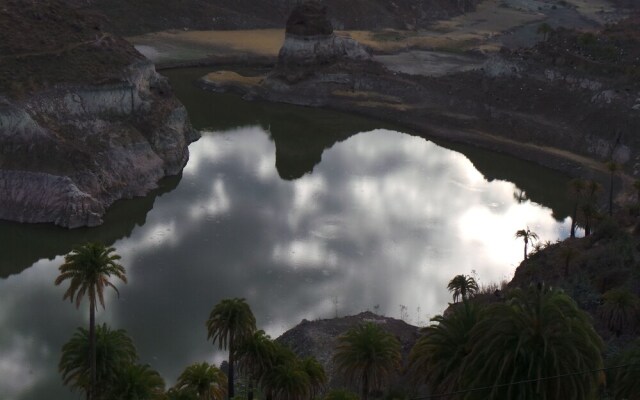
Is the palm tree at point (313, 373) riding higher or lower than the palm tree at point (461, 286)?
lower

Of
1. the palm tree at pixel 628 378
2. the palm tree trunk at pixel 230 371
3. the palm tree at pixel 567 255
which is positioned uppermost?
the palm tree at pixel 567 255

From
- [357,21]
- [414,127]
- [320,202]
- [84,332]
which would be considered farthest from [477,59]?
[84,332]

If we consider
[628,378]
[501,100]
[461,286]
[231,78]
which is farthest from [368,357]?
[231,78]

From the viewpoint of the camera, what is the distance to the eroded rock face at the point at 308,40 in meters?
107

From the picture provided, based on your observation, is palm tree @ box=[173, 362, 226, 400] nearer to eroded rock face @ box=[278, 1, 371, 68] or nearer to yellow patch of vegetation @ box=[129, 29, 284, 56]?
eroded rock face @ box=[278, 1, 371, 68]

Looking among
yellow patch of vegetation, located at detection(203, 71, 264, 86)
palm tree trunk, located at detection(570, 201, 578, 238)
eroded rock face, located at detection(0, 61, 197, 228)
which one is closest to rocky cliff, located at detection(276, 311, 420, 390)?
palm tree trunk, located at detection(570, 201, 578, 238)

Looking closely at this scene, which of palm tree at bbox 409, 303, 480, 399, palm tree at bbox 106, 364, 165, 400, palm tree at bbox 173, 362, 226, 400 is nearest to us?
palm tree at bbox 409, 303, 480, 399

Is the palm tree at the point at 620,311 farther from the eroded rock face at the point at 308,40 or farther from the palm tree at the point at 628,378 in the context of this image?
the eroded rock face at the point at 308,40

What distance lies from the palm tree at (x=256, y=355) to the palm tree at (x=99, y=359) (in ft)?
15.2

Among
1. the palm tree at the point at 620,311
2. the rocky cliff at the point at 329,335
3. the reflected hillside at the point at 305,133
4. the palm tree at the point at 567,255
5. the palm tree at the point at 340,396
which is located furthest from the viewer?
the reflected hillside at the point at 305,133

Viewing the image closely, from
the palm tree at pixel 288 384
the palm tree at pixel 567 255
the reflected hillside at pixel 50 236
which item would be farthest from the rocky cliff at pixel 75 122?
the palm tree at pixel 567 255

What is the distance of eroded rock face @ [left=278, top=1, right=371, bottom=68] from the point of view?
351ft

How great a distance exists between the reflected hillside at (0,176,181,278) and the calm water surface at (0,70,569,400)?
121mm

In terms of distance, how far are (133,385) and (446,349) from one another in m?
12.0
